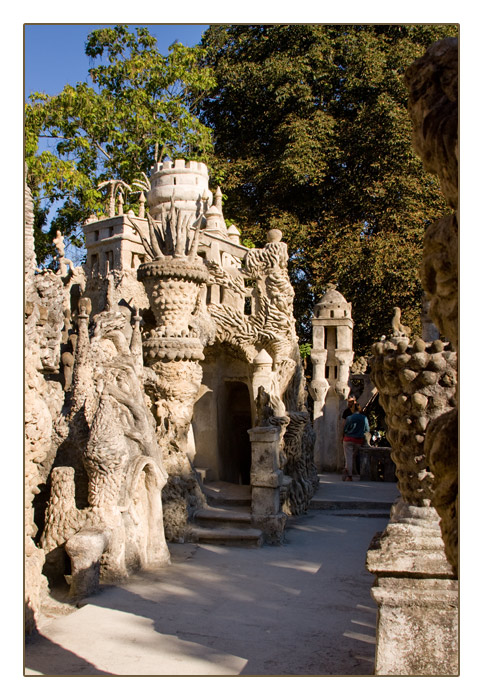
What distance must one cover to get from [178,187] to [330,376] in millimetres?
6345

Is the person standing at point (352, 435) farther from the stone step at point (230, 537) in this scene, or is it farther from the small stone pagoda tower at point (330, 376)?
the stone step at point (230, 537)

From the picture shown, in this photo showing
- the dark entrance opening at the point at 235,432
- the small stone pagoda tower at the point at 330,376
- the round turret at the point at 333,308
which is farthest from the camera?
the round turret at the point at 333,308

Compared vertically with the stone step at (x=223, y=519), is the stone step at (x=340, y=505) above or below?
below

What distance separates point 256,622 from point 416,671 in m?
3.35

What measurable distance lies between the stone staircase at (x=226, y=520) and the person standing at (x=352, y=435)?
148 inches

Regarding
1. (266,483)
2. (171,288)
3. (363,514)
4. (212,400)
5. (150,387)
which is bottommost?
(363,514)

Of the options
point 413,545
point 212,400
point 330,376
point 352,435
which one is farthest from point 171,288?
point 330,376

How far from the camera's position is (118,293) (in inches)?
530

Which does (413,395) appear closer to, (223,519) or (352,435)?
(223,519)

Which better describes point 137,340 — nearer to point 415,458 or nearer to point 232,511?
point 232,511

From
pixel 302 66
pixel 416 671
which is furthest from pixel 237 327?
pixel 416 671

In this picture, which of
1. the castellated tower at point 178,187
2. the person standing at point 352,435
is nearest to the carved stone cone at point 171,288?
the castellated tower at point 178,187

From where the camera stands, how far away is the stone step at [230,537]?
11.1m

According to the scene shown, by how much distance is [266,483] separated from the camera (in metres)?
11.7
